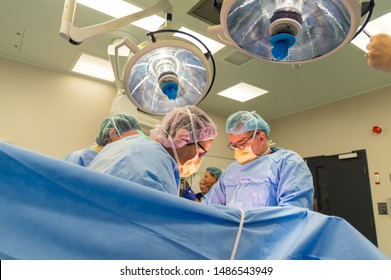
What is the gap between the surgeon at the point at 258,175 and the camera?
1.55 meters

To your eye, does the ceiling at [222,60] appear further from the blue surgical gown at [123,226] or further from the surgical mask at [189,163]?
the blue surgical gown at [123,226]

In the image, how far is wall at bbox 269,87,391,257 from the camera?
3471 mm

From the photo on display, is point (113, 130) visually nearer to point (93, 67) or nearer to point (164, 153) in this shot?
point (164, 153)

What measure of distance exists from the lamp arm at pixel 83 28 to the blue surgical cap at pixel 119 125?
2.84ft

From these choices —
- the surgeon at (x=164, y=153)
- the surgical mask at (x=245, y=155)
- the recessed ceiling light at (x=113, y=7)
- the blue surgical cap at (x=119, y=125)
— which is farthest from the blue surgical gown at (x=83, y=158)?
the recessed ceiling light at (x=113, y=7)

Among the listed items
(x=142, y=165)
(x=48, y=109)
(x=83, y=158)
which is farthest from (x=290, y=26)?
(x=48, y=109)

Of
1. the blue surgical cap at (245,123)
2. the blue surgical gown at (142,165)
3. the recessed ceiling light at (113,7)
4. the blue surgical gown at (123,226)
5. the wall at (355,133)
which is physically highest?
the recessed ceiling light at (113,7)

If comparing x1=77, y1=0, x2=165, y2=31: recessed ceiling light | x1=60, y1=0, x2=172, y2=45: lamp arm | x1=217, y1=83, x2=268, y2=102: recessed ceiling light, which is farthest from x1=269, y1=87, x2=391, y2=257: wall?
x1=60, y1=0, x2=172, y2=45: lamp arm

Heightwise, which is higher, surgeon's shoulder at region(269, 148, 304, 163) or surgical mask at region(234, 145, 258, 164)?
surgical mask at region(234, 145, 258, 164)

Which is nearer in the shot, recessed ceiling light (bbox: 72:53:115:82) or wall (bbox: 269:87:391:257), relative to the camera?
recessed ceiling light (bbox: 72:53:115:82)

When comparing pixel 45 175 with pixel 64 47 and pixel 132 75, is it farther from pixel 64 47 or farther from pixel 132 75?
pixel 64 47

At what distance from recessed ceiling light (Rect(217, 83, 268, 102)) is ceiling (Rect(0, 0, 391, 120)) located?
10 centimetres

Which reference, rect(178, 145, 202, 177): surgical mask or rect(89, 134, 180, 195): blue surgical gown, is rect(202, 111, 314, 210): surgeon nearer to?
rect(178, 145, 202, 177): surgical mask

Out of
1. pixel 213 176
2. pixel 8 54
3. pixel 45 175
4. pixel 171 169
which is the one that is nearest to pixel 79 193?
pixel 45 175
